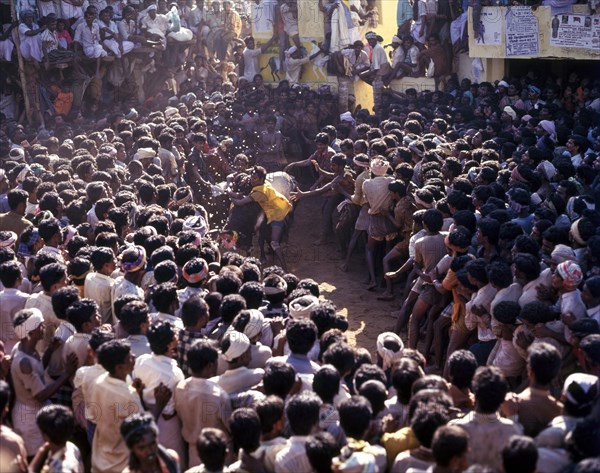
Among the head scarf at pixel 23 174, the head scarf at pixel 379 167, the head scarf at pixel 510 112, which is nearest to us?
the head scarf at pixel 379 167

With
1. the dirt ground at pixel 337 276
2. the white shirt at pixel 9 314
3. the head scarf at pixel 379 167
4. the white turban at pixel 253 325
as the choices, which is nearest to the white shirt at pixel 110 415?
the white turban at pixel 253 325

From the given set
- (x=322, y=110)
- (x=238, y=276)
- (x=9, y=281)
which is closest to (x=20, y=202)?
(x=9, y=281)

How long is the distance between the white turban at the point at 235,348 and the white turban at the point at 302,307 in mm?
813

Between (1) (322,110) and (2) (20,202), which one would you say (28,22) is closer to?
(1) (322,110)

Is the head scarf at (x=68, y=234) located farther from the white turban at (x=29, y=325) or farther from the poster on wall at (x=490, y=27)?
the poster on wall at (x=490, y=27)

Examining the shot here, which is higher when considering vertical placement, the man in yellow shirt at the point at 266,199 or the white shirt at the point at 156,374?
the man in yellow shirt at the point at 266,199

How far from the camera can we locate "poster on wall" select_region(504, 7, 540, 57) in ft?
48.0

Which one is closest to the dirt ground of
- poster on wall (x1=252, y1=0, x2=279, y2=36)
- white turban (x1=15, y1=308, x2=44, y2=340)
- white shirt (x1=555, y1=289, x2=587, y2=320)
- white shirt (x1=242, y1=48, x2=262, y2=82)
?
white shirt (x1=555, y1=289, x2=587, y2=320)

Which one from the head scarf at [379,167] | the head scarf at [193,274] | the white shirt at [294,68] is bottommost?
the head scarf at [193,274]

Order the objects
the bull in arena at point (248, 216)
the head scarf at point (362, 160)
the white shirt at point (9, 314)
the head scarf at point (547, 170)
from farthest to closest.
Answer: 1. the head scarf at point (362, 160)
2. the bull in arena at point (248, 216)
3. the head scarf at point (547, 170)
4. the white shirt at point (9, 314)

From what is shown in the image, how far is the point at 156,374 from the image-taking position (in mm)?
5324

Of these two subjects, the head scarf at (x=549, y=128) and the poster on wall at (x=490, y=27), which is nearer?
the head scarf at (x=549, y=128)

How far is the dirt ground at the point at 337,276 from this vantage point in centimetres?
959

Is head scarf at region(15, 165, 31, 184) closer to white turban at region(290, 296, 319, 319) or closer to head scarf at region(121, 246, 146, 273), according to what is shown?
head scarf at region(121, 246, 146, 273)
